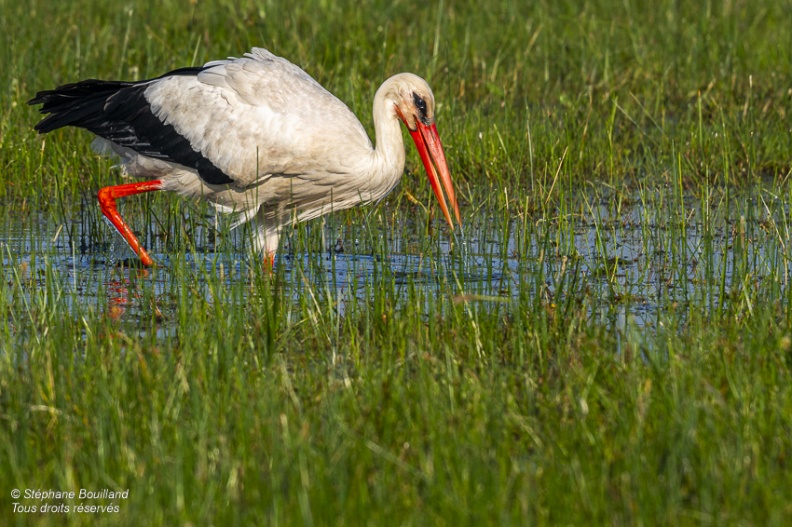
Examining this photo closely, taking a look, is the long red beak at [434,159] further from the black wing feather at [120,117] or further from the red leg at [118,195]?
the red leg at [118,195]

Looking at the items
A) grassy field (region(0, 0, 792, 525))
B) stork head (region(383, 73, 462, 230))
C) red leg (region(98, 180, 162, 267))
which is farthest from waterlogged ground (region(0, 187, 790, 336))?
stork head (region(383, 73, 462, 230))

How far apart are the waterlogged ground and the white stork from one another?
20 cm

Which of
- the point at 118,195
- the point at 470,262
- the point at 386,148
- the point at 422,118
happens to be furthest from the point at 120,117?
the point at 470,262

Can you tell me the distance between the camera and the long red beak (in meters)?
6.20

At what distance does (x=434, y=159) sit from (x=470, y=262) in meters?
0.56

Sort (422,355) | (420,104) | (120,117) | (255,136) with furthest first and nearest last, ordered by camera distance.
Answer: (120,117) → (420,104) → (255,136) → (422,355)

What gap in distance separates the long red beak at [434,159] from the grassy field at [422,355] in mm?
390

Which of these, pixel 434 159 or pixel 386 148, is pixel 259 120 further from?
pixel 434 159

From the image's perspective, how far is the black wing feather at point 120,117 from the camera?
6.35 meters

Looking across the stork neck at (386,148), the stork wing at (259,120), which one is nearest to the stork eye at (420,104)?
the stork neck at (386,148)

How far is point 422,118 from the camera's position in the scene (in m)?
6.16

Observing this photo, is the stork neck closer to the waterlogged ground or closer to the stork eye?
the stork eye

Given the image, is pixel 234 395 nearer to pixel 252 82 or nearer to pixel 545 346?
pixel 545 346

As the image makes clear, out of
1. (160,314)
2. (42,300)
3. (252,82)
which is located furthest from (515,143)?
(42,300)
